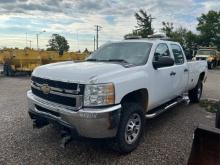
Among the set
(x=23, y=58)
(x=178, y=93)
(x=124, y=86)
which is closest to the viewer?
(x=124, y=86)

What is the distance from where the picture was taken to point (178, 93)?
6.25 metres

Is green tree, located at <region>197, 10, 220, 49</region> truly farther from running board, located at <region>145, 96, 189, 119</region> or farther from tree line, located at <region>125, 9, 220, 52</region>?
running board, located at <region>145, 96, 189, 119</region>

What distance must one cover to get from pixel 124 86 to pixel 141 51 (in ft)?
4.60

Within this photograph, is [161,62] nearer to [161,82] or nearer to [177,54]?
[161,82]

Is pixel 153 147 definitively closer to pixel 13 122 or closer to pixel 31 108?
pixel 31 108

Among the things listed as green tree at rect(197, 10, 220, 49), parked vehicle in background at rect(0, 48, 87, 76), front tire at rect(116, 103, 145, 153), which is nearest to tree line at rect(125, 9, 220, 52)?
green tree at rect(197, 10, 220, 49)

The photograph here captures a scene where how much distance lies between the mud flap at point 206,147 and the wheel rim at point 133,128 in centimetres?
136

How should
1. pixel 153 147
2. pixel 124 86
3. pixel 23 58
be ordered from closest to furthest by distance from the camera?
pixel 124 86
pixel 153 147
pixel 23 58

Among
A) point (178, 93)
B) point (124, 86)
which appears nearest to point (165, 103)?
point (178, 93)

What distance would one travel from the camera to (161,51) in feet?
18.5

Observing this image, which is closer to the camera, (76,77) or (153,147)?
(76,77)

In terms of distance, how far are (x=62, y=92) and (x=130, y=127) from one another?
120cm

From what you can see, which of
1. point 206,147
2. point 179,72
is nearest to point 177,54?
point 179,72

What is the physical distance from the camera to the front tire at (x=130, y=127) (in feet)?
13.1
